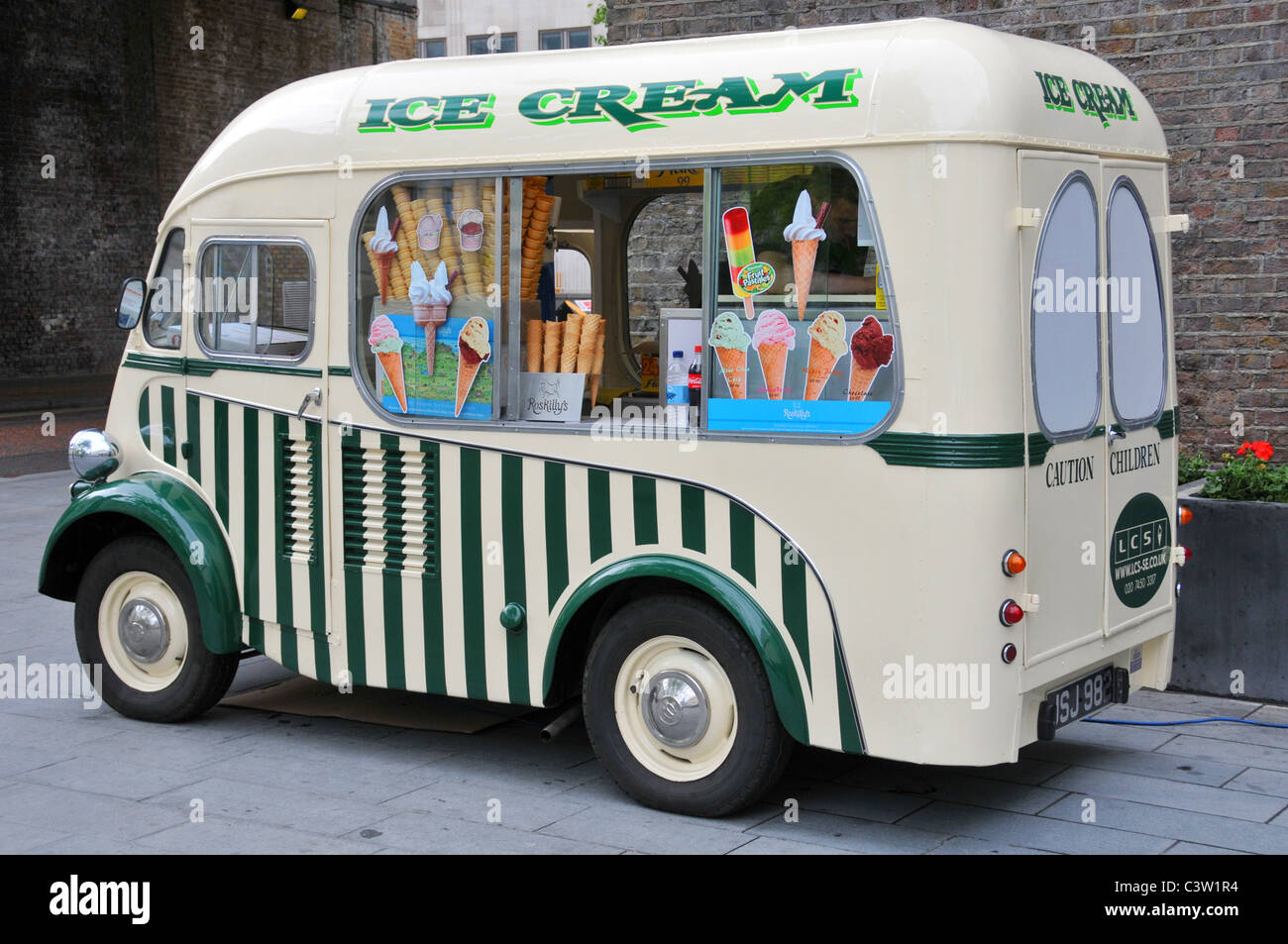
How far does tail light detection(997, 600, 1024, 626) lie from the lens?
5023 millimetres

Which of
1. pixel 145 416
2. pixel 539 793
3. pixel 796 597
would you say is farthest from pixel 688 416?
pixel 145 416

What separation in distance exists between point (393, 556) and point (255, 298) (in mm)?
1316

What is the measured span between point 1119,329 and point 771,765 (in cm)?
209

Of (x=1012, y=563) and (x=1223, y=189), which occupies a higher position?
(x=1223, y=189)

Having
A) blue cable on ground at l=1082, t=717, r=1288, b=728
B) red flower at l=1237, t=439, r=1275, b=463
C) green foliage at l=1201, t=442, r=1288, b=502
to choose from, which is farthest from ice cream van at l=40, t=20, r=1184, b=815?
red flower at l=1237, t=439, r=1275, b=463

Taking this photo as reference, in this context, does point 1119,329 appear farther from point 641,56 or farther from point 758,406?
point 641,56

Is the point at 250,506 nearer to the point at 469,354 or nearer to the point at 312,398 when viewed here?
the point at 312,398

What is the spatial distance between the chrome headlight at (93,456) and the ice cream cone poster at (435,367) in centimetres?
154

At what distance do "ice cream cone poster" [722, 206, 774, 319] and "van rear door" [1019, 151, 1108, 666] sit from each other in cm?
90

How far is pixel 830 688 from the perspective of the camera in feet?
17.1

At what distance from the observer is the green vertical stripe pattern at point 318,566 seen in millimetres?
6324

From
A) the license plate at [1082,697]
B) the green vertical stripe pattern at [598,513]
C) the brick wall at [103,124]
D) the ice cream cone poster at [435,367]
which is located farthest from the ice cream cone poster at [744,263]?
the brick wall at [103,124]

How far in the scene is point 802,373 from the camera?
5.30 meters

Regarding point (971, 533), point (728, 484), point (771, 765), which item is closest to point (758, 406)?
point (728, 484)
